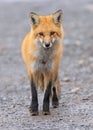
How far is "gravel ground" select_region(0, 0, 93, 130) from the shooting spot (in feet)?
29.8

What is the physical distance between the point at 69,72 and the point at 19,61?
225 cm

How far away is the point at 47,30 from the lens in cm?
923

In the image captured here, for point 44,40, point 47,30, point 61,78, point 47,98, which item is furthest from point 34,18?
point 61,78

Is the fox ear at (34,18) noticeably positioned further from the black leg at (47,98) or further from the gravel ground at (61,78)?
the gravel ground at (61,78)

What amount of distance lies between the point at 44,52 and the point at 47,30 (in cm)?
43

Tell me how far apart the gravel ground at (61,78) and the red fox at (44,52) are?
47 cm

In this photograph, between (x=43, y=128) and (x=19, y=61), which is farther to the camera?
(x=19, y=61)

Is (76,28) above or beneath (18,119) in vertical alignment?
beneath

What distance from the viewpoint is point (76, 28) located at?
902 inches

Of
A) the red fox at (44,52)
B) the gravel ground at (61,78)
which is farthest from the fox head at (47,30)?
the gravel ground at (61,78)

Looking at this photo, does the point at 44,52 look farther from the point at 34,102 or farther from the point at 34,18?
the point at 34,102

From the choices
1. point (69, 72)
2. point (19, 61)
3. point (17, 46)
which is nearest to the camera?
point (69, 72)

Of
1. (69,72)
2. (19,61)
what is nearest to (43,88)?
(69,72)

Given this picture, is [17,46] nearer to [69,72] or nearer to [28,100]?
[69,72]
